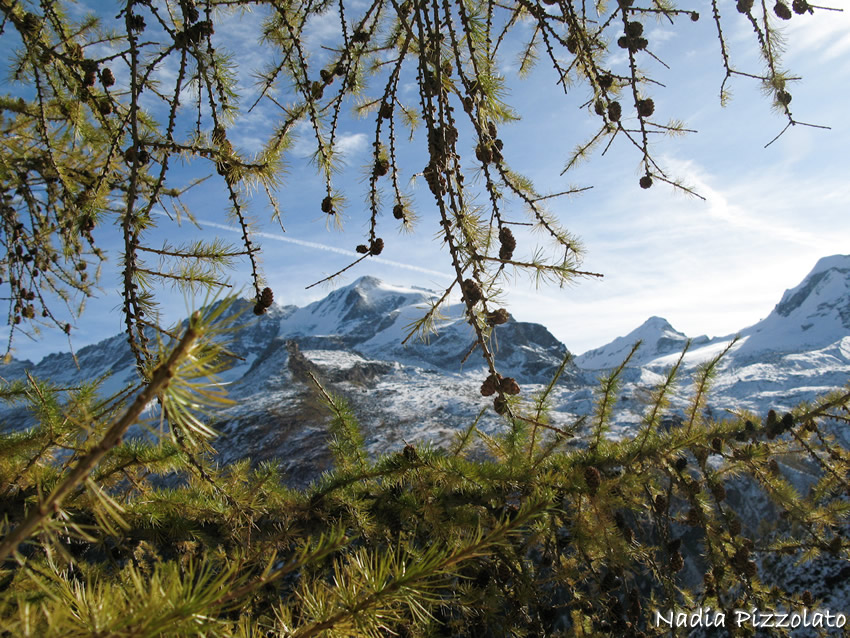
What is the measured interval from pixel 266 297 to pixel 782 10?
1897 mm

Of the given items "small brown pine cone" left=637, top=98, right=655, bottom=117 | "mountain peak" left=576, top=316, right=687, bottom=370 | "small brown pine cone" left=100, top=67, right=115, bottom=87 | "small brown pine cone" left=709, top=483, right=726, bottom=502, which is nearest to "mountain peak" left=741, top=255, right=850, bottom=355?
"mountain peak" left=576, top=316, right=687, bottom=370

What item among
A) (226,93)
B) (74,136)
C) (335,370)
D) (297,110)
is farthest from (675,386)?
(335,370)

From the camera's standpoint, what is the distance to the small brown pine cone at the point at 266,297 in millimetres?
1333

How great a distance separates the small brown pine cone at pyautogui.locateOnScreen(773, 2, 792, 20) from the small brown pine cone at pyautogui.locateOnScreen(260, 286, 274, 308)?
73.6 inches

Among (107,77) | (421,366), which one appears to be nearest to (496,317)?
(107,77)

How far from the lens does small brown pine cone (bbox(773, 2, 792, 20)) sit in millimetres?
1416

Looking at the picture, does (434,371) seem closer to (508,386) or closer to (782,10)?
(782,10)

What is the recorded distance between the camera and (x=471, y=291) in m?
0.95

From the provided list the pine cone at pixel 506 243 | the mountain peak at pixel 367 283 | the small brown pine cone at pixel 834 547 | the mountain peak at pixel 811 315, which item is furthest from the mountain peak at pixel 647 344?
the pine cone at pixel 506 243

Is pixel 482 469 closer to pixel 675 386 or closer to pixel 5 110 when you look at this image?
pixel 675 386

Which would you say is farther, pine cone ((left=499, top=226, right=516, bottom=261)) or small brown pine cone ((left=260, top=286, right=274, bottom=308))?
small brown pine cone ((left=260, top=286, right=274, bottom=308))

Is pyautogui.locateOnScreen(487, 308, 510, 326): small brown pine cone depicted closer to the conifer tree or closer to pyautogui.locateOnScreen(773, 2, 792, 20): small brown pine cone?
the conifer tree

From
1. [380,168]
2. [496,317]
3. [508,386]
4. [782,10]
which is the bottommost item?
[508,386]

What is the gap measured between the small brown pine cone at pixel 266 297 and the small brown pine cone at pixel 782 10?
6.13 feet
